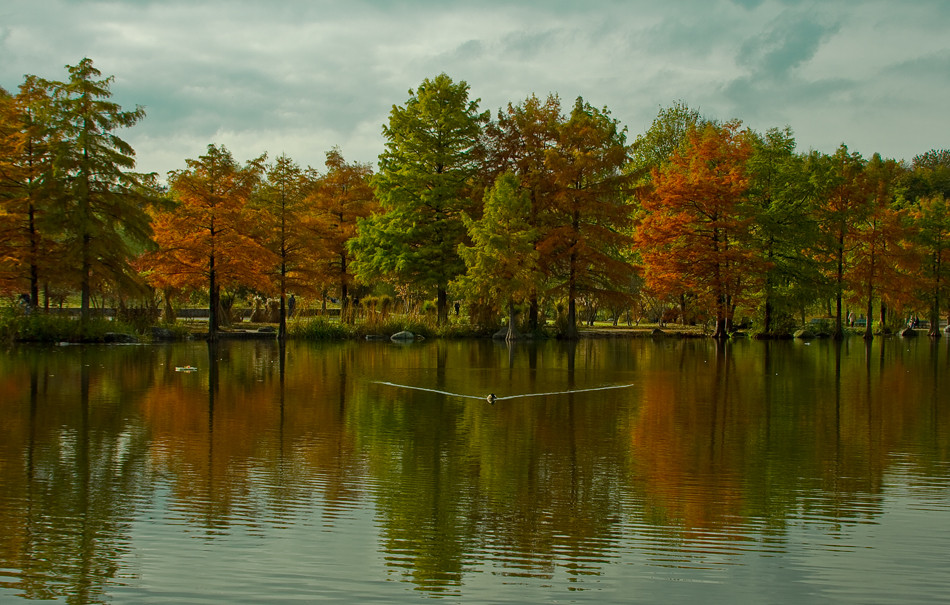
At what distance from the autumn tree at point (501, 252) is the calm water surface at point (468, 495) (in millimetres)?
18768

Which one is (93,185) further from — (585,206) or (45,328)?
(585,206)

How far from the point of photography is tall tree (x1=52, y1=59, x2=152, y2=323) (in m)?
30.1

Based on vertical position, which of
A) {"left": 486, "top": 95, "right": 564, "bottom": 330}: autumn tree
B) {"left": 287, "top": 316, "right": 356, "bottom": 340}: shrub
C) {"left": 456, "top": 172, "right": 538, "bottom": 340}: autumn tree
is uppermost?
{"left": 486, "top": 95, "right": 564, "bottom": 330}: autumn tree

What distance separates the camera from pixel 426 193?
39.5 metres

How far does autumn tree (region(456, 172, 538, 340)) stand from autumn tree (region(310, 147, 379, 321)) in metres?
9.05

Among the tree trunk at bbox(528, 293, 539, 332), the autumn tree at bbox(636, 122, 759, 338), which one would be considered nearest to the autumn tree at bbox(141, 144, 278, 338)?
the tree trunk at bbox(528, 293, 539, 332)

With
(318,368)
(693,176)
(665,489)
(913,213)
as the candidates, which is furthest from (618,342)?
(665,489)

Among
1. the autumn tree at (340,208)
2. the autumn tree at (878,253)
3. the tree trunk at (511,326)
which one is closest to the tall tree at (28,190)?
the autumn tree at (340,208)

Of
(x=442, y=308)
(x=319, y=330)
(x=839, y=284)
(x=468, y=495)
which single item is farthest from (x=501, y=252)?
(x=468, y=495)

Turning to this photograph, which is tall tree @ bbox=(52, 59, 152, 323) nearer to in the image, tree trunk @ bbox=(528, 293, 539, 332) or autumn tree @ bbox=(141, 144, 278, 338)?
autumn tree @ bbox=(141, 144, 278, 338)

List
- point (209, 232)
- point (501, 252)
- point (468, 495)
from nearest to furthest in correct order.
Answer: point (468, 495)
point (209, 232)
point (501, 252)

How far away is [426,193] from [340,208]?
691 centimetres

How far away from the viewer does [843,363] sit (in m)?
25.8

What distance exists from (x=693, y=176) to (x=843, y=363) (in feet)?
47.8
